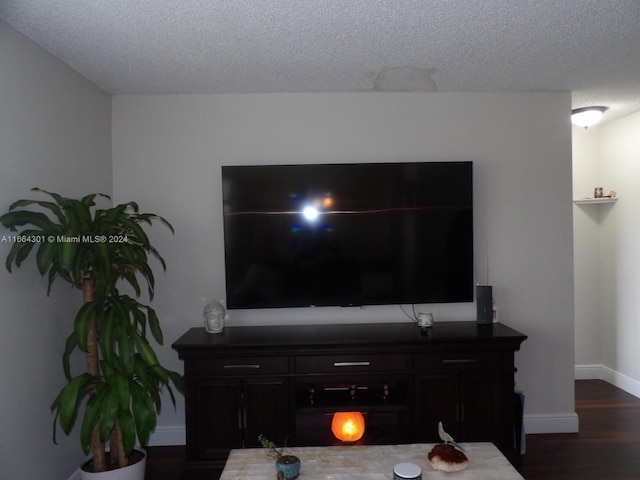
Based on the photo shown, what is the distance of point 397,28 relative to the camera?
86.7 inches

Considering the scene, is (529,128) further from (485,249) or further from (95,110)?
(95,110)

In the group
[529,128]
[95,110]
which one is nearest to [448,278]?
[529,128]

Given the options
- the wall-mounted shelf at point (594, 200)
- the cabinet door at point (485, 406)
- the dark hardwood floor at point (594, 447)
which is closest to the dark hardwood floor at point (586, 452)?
the dark hardwood floor at point (594, 447)

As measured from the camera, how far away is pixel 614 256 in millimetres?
4105

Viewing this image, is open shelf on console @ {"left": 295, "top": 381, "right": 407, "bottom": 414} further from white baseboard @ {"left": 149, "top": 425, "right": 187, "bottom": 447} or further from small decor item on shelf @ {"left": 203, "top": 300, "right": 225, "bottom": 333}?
white baseboard @ {"left": 149, "top": 425, "right": 187, "bottom": 447}

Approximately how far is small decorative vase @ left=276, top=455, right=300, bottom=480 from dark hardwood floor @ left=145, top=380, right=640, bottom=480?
4.16 feet

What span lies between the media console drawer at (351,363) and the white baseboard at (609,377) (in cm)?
257

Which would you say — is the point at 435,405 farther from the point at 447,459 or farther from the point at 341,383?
the point at 447,459

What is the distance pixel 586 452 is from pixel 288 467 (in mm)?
2284

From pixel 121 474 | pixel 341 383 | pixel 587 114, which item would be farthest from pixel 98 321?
pixel 587 114

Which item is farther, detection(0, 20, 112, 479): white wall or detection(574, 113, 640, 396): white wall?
detection(574, 113, 640, 396): white wall

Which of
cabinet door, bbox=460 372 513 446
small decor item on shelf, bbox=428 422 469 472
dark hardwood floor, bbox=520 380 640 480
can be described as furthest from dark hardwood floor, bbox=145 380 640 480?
small decor item on shelf, bbox=428 422 469 472

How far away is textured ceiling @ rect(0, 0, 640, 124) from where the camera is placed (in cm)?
200

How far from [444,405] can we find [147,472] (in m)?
1.97
